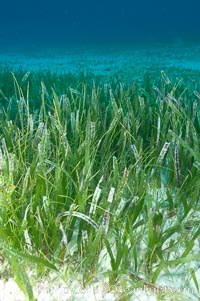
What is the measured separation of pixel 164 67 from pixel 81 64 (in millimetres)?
2252

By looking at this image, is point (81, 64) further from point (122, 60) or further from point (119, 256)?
point (119, 256)

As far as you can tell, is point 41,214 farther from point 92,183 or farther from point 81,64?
point 81,64

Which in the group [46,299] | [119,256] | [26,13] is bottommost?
[46,299]

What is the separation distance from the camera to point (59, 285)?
1.48 m

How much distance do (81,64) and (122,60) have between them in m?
1.11

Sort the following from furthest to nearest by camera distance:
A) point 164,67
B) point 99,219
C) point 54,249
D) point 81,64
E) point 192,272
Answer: point 81,64 → point 164,67 → point 99,219 → point 54,249 → point 192,272

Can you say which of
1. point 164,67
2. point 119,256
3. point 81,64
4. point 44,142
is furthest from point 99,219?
point 81,64

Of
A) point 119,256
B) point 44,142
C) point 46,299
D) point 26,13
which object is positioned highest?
point 26,13

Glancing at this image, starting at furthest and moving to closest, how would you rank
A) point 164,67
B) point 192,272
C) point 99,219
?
point 164,67, point 99,219, point 192,272

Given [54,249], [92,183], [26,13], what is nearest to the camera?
[54,249]

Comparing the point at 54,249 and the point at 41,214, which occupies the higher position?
the point at 41,214

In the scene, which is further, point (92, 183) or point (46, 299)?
point (92, 183)

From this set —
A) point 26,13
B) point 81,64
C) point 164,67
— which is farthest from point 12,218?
point 26,13

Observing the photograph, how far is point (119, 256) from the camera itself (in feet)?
4.85
